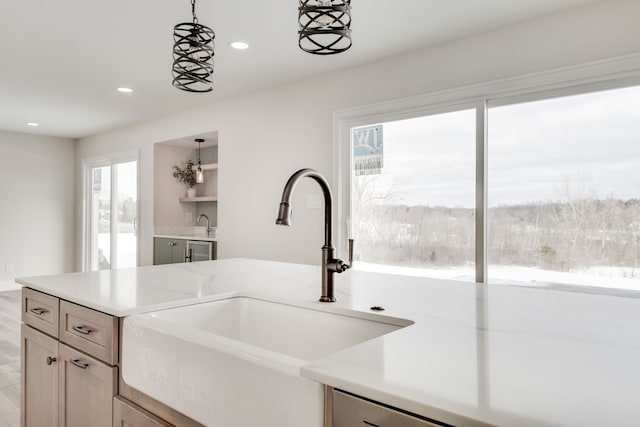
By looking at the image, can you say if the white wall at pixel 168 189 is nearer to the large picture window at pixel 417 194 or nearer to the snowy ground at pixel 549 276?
the large picture window at pixel 417 194

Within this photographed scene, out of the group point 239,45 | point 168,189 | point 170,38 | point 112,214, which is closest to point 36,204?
point 112,214

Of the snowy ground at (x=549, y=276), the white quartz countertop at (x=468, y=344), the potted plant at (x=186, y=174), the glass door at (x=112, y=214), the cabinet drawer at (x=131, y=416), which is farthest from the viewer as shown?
the glass door at (x=112, y=214)

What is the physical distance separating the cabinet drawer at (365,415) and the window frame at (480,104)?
8.50ft

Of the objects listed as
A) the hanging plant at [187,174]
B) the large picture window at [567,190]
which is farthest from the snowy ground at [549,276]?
the hanging plant at [187,174]

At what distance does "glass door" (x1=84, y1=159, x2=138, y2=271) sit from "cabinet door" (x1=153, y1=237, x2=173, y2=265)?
641 mm

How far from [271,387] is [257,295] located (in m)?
0.70

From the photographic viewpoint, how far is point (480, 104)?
3.13 m

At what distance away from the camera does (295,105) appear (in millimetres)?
4254

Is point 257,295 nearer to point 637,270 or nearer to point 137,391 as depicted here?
point 137,391

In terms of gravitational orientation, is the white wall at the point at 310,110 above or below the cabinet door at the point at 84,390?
above

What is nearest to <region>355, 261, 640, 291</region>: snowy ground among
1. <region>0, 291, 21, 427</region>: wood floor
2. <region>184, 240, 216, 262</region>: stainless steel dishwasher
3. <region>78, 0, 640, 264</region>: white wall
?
<region>78, 0, 640, 264</region>: white wall

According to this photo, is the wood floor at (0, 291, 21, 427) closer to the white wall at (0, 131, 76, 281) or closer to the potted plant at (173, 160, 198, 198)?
the white wall at (0, 131, 76, 281)

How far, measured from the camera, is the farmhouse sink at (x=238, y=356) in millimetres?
836

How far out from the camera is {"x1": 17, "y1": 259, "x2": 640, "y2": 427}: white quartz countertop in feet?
2.06
